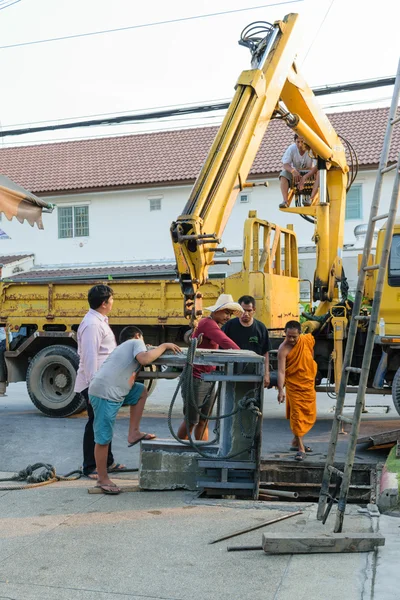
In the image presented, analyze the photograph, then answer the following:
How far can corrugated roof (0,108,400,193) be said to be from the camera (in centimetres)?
2670

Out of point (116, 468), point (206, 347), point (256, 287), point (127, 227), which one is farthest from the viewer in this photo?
point (127, 227)

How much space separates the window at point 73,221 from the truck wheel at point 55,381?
16.3m

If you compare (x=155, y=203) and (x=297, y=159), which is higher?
(x=155, y=203)

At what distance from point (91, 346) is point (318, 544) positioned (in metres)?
3.29

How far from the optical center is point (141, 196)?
91.9 feet

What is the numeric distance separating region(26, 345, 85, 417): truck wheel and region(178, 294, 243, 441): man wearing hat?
180 inches

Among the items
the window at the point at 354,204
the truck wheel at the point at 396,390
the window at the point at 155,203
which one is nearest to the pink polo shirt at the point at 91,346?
the truck wheel at the point at 396,390

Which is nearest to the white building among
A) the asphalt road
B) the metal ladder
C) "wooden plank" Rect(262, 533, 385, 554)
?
the asphalt road

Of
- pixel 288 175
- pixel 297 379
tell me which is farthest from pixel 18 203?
pixel 288 175

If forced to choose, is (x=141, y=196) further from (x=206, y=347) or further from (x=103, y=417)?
(x=103, y=417)

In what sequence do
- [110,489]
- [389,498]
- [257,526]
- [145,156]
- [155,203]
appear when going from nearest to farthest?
[257,526], [389,498], [110,489], [155,203], [145,156]

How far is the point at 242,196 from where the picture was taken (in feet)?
88.1

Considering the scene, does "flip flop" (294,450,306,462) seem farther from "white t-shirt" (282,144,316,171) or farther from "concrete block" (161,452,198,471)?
"white t-shirt" (282,144,316,171)

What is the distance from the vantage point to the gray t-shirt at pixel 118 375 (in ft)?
22.8
